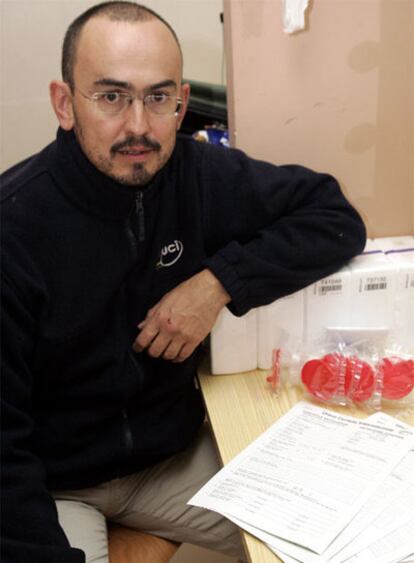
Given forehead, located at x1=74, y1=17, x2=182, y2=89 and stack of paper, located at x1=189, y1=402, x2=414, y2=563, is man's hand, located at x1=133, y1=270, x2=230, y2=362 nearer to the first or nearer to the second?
stack of paper, located at x1=189, y1=402, x2=414, y2=563

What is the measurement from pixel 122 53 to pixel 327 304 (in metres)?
0.63

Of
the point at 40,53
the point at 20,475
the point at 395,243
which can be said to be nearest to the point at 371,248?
the point at 395,243

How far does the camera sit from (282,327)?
124 centimetres

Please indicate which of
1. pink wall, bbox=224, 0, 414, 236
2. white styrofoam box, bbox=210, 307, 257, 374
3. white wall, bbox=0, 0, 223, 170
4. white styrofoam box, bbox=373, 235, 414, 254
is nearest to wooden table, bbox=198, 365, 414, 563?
white styrofoam box, bbox=210, 307, 257, 374

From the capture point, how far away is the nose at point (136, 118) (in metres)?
1.02

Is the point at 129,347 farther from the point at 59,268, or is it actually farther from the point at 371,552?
the point at 371,552

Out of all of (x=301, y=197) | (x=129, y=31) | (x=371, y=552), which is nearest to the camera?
(x=371, y=552)

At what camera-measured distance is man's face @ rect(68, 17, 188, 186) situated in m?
0.99

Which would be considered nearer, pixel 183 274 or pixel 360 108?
pixel 183 274

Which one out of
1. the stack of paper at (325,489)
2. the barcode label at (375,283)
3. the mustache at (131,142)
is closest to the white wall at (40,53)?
the mustache at (131,142)

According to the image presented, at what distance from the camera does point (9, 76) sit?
7.10 feet

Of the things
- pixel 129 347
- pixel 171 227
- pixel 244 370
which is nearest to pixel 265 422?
pixel 244 370

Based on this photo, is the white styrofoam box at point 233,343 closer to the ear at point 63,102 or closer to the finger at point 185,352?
the finger at point 185,352

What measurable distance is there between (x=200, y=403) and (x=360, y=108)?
29.4 inches
